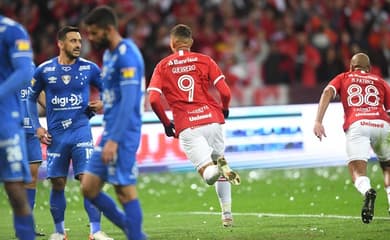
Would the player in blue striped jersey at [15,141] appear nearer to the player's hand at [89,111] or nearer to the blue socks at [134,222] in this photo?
the blue socks at [134,222]

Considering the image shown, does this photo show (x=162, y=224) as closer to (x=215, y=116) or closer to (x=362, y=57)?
(x=215, y=116)

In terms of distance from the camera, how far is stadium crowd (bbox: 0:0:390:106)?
25.1m

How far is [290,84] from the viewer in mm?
25000

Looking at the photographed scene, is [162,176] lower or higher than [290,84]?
lower

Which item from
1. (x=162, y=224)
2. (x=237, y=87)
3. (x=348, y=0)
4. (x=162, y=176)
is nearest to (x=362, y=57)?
(x=162, y=224)

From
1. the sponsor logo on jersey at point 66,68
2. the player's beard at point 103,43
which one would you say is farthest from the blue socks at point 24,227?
the sponsor logo on jersey at point 66,68

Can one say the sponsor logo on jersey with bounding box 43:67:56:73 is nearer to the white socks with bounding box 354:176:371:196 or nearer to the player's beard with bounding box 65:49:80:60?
the player's beard with bounding box 65:49:80:60

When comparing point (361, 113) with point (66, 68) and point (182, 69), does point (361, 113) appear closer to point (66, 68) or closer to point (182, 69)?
point (182, 69)

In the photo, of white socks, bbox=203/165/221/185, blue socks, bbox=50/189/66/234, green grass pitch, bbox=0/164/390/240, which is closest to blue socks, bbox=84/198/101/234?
blue socks, bbox=50/189/66/234

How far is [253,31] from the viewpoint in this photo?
2631 centimetres

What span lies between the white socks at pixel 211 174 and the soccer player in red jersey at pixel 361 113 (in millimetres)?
1450

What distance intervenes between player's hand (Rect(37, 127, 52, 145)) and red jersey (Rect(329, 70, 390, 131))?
3618 millimetres

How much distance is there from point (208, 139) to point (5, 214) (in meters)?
4.48

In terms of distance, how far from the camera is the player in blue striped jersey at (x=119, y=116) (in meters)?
9.26
